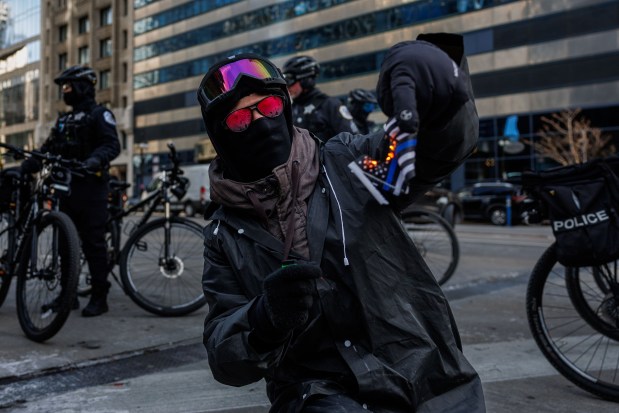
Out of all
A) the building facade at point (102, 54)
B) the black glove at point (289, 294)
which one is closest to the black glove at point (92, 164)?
the black glove at point (289, 294)

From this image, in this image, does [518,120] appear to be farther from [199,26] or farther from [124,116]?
[124,116]

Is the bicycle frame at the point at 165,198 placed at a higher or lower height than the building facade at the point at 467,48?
Answer: lower

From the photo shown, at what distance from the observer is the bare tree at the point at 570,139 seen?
29.7 meters

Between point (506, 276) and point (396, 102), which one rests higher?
point (396, 102)

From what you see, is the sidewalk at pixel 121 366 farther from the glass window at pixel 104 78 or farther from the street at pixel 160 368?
the glass window at pixel 104 78

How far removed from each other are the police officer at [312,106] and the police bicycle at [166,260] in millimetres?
1077

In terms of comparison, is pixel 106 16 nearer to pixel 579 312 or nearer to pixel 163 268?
pixel 163 268

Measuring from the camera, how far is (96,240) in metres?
4.73

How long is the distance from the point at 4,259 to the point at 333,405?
13.4 ft

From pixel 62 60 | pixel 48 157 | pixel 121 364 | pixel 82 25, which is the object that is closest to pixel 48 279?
pixel 48 157

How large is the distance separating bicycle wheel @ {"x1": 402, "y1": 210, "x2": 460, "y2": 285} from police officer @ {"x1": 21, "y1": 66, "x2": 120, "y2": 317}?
2.84 m

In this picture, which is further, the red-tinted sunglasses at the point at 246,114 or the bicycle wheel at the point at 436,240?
the bicycle wheel at the point at 436,240

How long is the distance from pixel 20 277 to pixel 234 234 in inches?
128

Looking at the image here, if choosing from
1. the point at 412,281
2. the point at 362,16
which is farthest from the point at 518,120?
the point at 412,281
